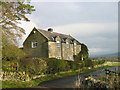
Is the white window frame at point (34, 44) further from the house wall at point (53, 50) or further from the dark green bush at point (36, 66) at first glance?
the dark green bush at point (36, 66)

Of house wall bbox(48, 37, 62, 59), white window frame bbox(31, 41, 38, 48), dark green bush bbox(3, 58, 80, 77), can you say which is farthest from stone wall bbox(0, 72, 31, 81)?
white window frame bbox(31, 41, 38, 48)

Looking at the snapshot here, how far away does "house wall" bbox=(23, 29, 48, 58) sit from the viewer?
3225 centimetres

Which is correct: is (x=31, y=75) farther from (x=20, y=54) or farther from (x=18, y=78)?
(x=20, y=54)

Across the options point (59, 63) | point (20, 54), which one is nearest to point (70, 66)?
point (59, 63)

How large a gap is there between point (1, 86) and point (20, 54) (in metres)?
9.07

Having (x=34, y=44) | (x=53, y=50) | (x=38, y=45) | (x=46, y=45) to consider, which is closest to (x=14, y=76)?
(x=46, y=45)

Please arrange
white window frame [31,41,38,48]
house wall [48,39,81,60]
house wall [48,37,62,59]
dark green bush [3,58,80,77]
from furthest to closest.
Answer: white window frame [31,41,38,48]
house wall [48,39,81,60]
house wall [48,37,62,59]
dark green bush [3,58,80,77]

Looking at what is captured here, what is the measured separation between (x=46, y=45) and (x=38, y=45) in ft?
8.07

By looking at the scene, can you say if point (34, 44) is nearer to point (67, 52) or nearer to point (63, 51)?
point (63, 51)

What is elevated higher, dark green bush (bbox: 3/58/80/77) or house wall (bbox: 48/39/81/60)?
house wall (bbox: 48/39/81/60)

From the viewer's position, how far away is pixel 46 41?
3200 cm

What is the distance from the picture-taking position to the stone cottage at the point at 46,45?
32062mm

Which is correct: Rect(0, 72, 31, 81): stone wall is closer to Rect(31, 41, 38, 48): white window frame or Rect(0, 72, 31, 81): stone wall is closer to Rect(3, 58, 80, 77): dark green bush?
Rect(3, 58, 80, 77): dark green bush

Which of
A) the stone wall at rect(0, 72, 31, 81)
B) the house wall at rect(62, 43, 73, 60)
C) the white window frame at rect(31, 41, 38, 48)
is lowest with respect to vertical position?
the stone wall at rect(0, 72, 31, 81)
